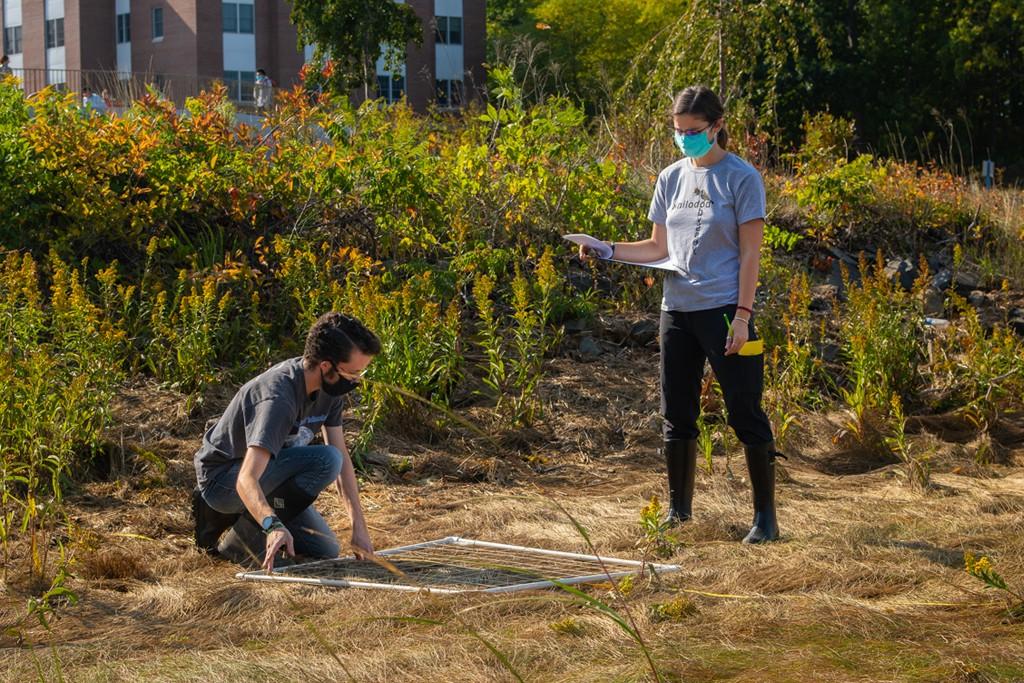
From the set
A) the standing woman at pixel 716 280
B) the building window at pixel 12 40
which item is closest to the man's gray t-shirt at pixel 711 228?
the standing woman at pixel 716 280

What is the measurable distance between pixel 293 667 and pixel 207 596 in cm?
91

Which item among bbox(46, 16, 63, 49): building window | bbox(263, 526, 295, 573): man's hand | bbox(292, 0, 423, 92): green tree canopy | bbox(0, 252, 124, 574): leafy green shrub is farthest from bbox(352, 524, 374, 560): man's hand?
bbox(46, 16, 63, 49): building window

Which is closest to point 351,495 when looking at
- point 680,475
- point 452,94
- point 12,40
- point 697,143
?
point 680,475

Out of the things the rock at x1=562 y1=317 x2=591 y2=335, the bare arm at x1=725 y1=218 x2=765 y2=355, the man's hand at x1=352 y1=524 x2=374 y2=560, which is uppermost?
the bare arm at x1=725 y1=218 x2=765 y2=355

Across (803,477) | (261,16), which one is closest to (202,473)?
(803,477)

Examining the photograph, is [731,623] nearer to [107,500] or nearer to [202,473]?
[202,473]

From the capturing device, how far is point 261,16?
43.0m

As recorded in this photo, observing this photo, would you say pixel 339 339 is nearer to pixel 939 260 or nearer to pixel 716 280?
pixel 716 280

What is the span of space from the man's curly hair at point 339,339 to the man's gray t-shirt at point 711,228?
4.23 ft

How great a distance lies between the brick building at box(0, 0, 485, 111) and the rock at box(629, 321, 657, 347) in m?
33.6

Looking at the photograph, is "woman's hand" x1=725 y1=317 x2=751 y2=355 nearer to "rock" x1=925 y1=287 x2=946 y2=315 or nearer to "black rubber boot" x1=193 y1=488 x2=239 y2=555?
"black rubber boot" x1=193 y1=488 x2=239 y2=555

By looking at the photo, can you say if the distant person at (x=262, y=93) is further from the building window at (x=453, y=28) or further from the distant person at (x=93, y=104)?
the building window at (x=453, y=28)

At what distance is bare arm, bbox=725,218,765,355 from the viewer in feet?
15.4

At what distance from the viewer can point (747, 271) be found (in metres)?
4.74
